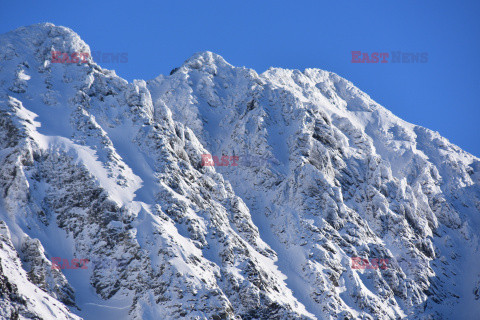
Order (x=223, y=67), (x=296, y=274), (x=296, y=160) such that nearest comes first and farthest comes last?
(x=296, y=274) → (x=296, y=160) → (x=223, y=67)

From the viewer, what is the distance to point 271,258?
118938 mm

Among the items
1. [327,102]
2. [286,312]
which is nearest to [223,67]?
[327,102]

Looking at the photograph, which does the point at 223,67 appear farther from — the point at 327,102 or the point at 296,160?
the point at 296,160

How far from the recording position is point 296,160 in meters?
141

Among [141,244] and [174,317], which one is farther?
[141,244]

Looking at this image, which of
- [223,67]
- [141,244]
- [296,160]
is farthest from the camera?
[223,67]

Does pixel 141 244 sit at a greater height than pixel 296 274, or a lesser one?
lesser

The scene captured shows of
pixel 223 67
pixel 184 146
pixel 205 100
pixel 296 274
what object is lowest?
pixel 296 274

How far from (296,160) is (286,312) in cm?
4690

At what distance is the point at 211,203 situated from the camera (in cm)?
12169

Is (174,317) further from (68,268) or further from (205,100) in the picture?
(205,100)

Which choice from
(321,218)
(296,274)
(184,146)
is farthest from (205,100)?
(296,274)

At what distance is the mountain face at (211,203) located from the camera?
9706cm

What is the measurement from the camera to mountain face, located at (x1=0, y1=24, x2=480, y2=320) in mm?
97062
